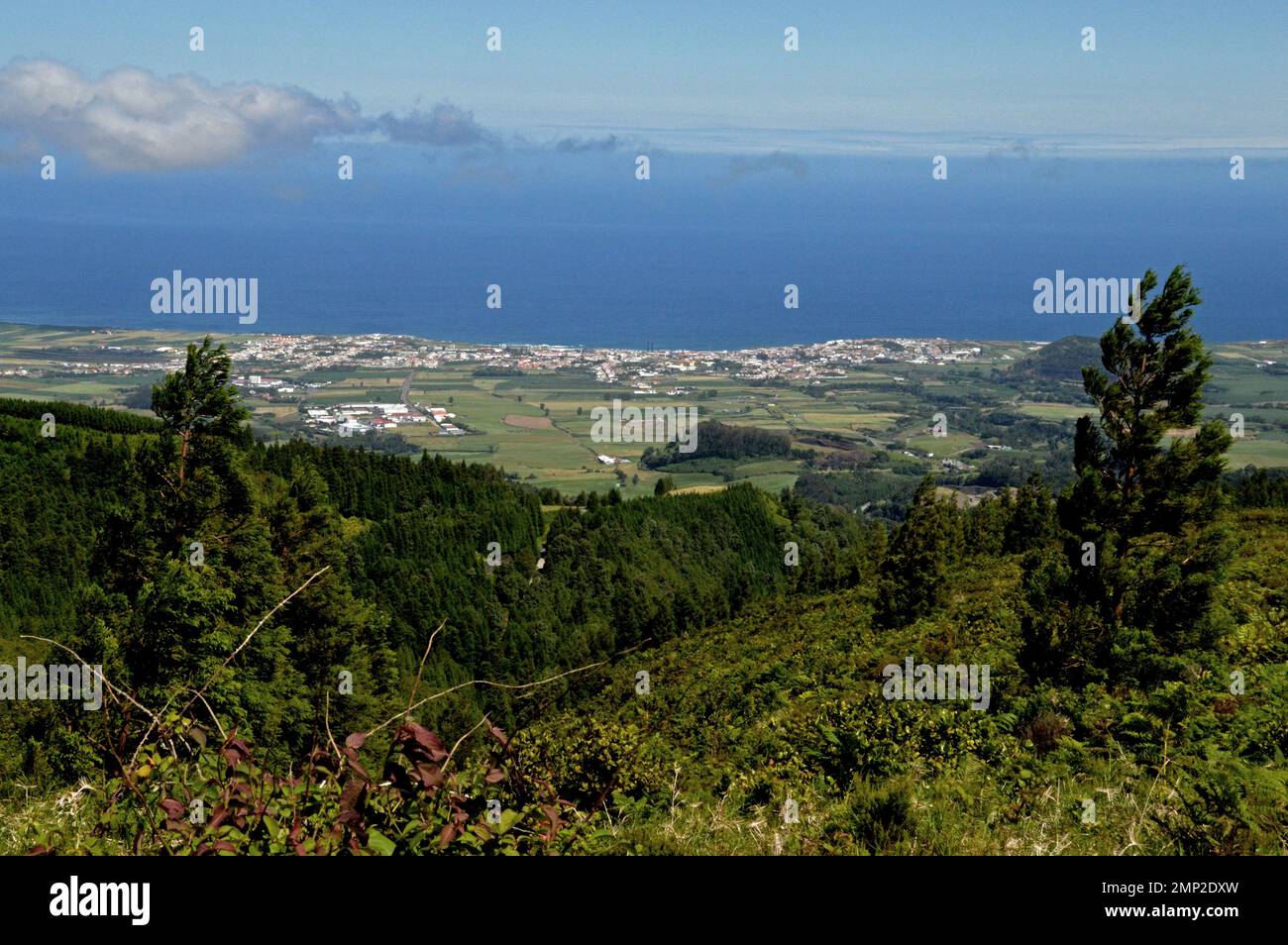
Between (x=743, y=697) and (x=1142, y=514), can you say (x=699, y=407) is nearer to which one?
(x=743, y=697)

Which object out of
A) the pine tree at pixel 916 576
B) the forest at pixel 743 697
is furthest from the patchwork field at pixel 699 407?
the pine tree at pixel 916 576

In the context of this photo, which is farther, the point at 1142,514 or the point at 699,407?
the point at 699,407

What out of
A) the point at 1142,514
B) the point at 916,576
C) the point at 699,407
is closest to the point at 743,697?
the point at 1142,514

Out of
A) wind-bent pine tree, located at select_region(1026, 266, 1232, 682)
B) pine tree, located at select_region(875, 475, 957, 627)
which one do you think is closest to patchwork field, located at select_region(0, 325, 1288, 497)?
pine tree, located at select_region(875, 475, 957, 627)

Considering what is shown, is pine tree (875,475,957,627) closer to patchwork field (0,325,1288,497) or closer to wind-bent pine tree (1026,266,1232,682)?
wind-bent pine tree (1026,266,1232,682)

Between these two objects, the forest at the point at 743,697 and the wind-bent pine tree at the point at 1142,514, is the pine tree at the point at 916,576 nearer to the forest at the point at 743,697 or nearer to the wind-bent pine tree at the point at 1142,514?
Result: the forest at the point at 743,697
